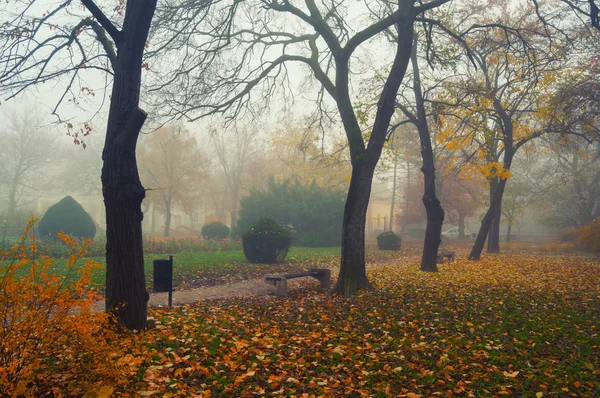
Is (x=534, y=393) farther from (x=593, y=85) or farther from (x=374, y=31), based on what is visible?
(x=593, y=85)

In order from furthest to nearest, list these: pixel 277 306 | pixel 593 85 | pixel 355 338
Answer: pixel 593 85, pixel 277 306, pixel 355 338

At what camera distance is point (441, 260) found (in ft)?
55.7

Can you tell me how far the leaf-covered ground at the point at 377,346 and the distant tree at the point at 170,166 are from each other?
29714 millimetres

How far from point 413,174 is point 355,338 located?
1336 inches

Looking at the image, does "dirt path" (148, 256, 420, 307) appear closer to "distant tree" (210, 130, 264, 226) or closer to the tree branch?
the tree branch

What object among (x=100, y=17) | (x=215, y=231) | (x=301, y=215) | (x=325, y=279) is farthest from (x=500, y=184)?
(x=215, y=231)

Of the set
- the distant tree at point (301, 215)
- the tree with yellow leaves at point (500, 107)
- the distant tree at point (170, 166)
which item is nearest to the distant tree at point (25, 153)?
the distant tree at point (170, 166)

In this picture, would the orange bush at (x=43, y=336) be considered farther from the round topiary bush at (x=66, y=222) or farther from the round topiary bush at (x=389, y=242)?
the round topiary bush at (x=389, y=242)

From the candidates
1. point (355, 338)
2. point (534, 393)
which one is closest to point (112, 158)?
point (355, 338)

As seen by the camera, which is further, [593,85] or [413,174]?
[413,174]

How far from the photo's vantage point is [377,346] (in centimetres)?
597

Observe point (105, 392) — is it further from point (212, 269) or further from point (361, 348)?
point (212, 269)

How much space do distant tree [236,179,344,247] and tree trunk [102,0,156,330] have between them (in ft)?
64.5

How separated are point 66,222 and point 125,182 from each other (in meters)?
19.8
